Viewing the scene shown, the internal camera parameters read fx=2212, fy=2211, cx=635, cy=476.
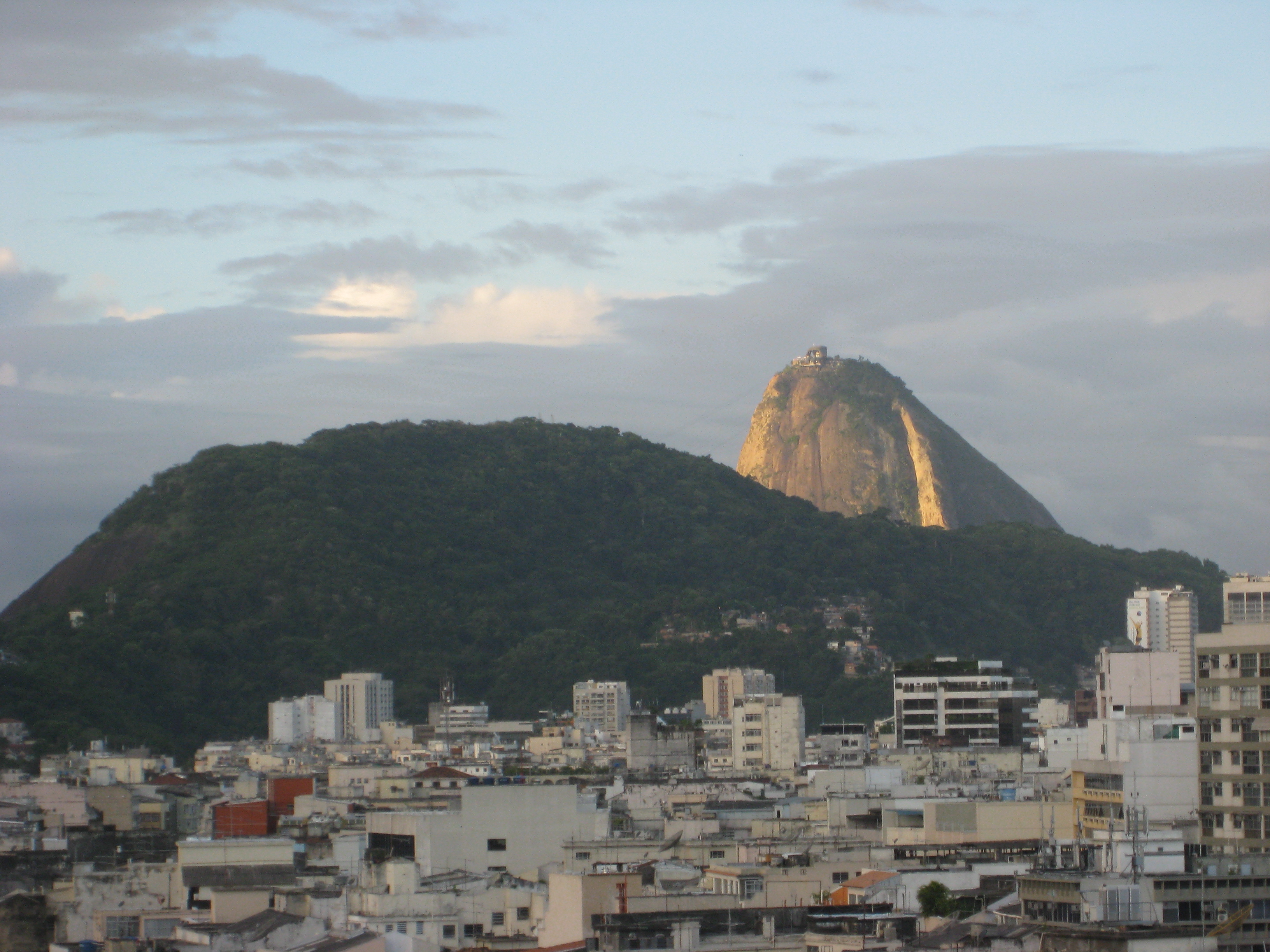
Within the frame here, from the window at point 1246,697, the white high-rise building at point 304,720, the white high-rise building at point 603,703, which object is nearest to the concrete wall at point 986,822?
the window at point 1246,697

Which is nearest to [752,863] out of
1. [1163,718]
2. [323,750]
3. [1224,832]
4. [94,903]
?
[1224,832]

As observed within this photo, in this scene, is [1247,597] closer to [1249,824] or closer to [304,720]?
[1249,824]

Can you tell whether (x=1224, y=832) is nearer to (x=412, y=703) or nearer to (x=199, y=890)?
(x=199, y=890)

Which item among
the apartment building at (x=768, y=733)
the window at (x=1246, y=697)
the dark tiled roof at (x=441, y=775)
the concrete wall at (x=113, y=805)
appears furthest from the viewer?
the apartment building at (x=768, y=733)

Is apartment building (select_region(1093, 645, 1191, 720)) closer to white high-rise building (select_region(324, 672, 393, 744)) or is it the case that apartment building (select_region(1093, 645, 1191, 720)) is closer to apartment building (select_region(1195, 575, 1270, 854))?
apartment building (select_region(1195, 575, 1270, 854))

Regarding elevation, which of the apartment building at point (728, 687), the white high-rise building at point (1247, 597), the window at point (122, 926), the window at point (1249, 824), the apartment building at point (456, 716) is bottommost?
the window at point (122, 926)

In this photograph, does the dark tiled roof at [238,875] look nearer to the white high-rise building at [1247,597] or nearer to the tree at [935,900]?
the tree at [935,900]

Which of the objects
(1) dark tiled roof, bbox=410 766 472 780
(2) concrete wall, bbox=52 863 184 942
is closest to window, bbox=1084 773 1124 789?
(2) concrete wall, bbox=52 863 184 942
